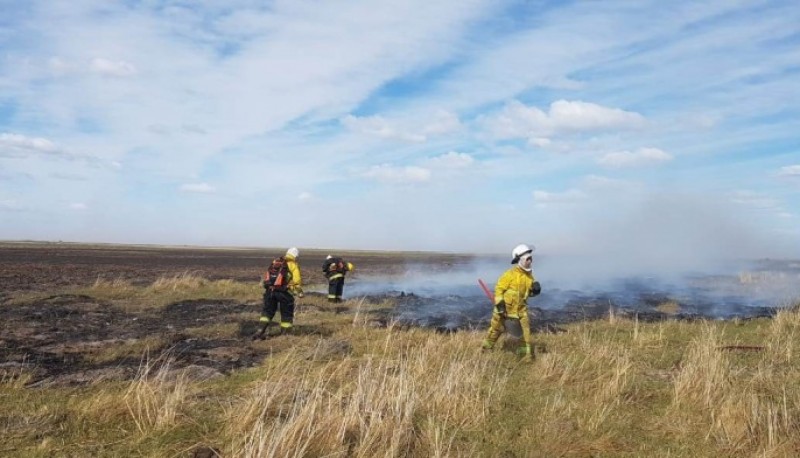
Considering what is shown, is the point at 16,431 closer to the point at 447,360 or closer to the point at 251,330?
the point at 447,360

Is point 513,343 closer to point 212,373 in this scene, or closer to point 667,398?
point 667,398

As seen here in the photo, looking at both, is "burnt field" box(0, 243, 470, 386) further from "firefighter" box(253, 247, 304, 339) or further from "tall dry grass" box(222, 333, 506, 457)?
"tall dry grass" box(222, 333, 506, 457)

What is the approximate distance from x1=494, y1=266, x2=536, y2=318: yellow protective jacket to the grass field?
90 centimetres

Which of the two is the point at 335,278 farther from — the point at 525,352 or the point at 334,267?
the point at 525,352

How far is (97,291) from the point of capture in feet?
65.3

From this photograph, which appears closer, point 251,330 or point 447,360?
point 447,360

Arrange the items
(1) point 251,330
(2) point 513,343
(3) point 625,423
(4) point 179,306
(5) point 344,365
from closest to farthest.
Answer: (3) point 625,423 → (5) point 344,365 → (2) point 513,343 → (1) point 251,330 → (4) point 179,306

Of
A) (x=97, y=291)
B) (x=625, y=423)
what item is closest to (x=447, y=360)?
(x=625, y=423)

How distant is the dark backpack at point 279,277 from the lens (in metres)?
12.4

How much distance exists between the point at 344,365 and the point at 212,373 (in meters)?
2.15

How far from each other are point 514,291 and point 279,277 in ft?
18.5

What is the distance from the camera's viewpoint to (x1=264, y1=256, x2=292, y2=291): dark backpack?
12.4 metres

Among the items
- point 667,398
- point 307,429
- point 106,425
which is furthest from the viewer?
point 667,398

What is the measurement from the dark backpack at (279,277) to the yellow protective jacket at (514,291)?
203 inches
